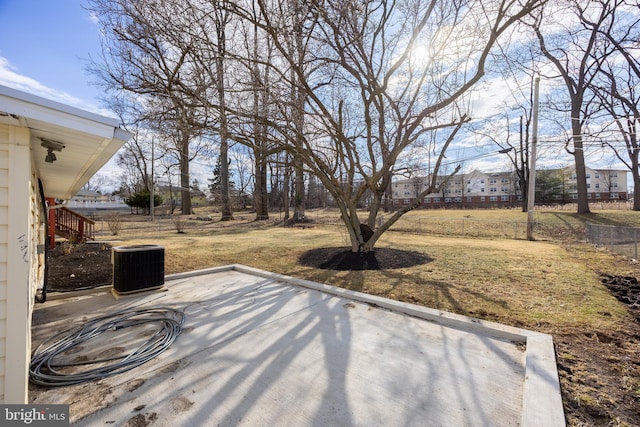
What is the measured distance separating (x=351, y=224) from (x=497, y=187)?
72136 mm

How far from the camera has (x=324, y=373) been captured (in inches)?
95.7

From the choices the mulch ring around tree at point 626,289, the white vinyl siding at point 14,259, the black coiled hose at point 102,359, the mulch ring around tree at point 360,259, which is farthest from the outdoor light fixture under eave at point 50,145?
the mulch ring around tree at point 626,289

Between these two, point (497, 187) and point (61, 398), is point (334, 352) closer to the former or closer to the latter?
point (61, 398)

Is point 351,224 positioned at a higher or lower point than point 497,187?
lower

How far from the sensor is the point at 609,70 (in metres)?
17.2

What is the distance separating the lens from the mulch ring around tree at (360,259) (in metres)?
6.89

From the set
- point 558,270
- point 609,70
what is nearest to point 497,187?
point 609,70

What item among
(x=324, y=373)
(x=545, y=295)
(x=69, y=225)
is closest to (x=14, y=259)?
(x=324, y=373)

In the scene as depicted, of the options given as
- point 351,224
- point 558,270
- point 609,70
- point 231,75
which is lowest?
point 558,270

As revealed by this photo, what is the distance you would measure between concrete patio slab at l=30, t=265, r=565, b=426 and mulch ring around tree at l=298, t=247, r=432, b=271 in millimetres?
2829

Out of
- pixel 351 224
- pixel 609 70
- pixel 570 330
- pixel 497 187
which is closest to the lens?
pixel 570 330

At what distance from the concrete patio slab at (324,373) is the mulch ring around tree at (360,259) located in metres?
2.83

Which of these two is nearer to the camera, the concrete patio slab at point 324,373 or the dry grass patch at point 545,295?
the concrete patio slab at point 324,373

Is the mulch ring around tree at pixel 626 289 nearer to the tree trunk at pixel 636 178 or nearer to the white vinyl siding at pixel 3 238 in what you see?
the white vinyl siding at pixel 3 238
